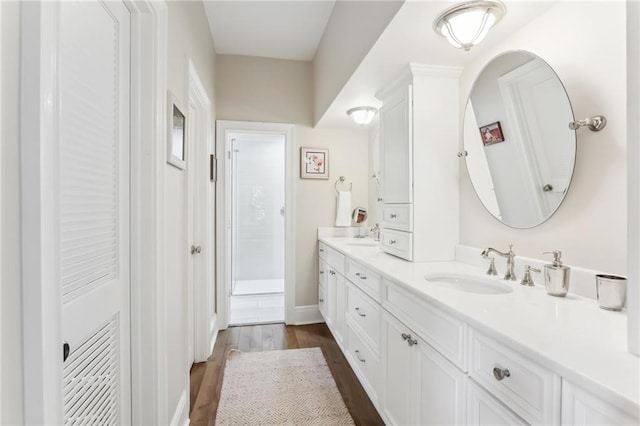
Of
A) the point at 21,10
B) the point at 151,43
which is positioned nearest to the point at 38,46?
the point at 21,10

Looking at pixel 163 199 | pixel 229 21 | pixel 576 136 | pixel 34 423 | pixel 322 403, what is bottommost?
pixel 322 403

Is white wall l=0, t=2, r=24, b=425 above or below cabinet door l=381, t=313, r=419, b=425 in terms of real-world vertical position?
above

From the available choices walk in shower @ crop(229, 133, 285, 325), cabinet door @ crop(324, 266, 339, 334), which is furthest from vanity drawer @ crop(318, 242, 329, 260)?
walk in shower @ crop(229, 133, 285, 325)

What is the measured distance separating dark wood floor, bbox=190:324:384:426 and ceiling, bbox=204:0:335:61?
107 inches

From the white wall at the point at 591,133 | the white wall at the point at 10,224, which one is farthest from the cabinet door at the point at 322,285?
the white wall at the point at 10,224

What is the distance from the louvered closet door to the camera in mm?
836

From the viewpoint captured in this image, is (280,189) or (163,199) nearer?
(163,199)

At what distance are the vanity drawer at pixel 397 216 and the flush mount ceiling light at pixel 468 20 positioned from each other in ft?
2.86

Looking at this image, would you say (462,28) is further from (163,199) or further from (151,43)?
(163,199)

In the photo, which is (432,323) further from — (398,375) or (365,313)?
(365,313)

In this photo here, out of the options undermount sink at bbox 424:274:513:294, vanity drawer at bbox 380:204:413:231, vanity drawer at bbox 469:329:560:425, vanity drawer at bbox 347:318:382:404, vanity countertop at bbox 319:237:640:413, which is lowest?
vanity drawer at bbox 347:318:382:404

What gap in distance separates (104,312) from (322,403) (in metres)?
1.40

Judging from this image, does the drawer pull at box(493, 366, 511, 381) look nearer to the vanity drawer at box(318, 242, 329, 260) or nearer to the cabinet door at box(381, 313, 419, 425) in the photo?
the cabinet door at box(381, 313, 419, 425)

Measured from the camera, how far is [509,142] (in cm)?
148
